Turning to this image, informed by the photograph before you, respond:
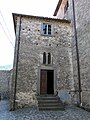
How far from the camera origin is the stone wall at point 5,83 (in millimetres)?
16719

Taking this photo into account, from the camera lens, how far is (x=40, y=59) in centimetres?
1004

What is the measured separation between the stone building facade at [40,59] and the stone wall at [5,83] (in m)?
7.71

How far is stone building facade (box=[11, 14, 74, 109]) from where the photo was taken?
916 centimetres

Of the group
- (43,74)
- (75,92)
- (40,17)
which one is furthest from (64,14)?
(75,92)

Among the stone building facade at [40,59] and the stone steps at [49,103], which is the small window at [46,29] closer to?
the stone building facade at [40,59]

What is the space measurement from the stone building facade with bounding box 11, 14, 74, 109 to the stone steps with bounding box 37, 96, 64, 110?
1.73 feet

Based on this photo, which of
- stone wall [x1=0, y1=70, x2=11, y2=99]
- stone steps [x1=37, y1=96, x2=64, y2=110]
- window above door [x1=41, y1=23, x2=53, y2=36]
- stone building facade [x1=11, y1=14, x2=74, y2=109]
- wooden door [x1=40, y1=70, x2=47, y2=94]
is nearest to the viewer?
stone steps [x1=37, y1=96, x2=64, y2=110]

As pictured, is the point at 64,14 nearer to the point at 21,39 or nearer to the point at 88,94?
the point at 21,39

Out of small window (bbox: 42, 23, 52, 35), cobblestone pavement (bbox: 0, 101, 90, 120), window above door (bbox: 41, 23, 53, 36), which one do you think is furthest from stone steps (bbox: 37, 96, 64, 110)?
small window (bbox: 42, 23, 52, 35)

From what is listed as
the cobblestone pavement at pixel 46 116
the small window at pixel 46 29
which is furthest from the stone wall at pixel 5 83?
the cobblestone pavement at pixel 46 116

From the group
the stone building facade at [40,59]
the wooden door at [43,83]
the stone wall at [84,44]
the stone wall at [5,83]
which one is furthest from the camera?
the stone wall at [5,83]

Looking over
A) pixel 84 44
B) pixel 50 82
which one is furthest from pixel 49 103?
pixel 84 44

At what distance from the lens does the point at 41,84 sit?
980 cm

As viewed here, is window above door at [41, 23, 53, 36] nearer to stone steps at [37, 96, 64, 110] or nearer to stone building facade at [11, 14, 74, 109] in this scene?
stone building facade at [11, 14, 74, 109]
